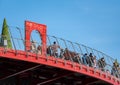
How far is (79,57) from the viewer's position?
132 feet

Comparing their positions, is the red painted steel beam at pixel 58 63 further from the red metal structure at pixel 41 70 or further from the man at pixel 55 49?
the man at pixel 55 49

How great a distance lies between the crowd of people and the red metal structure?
30 cm

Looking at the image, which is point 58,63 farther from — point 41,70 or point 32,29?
point 32,29

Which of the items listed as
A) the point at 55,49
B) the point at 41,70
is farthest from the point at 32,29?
the point at 55,49

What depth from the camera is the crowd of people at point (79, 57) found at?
122 feet

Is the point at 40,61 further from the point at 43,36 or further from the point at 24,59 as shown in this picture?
the point at 43,36

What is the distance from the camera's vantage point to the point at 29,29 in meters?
39.7

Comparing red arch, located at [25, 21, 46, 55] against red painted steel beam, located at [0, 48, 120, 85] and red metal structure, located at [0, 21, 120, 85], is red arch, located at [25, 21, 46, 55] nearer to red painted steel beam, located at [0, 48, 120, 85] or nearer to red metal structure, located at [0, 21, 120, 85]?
red metal structure, located at [0, 21, 120, 85]

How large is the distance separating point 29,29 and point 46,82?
5419 mm

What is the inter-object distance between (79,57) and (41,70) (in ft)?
10.9

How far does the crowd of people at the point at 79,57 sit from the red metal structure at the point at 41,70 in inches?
11.9

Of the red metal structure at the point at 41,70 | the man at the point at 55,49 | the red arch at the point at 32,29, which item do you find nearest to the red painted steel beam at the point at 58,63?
the red metal structure at the point at 41,70

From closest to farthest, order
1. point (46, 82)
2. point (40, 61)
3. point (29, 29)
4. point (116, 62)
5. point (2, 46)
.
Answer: point (2, 46) < point (40, 61) < point (29, 29) < point (46, 82) < point (116, 62)

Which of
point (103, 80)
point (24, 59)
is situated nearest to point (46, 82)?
point (103, 80)
